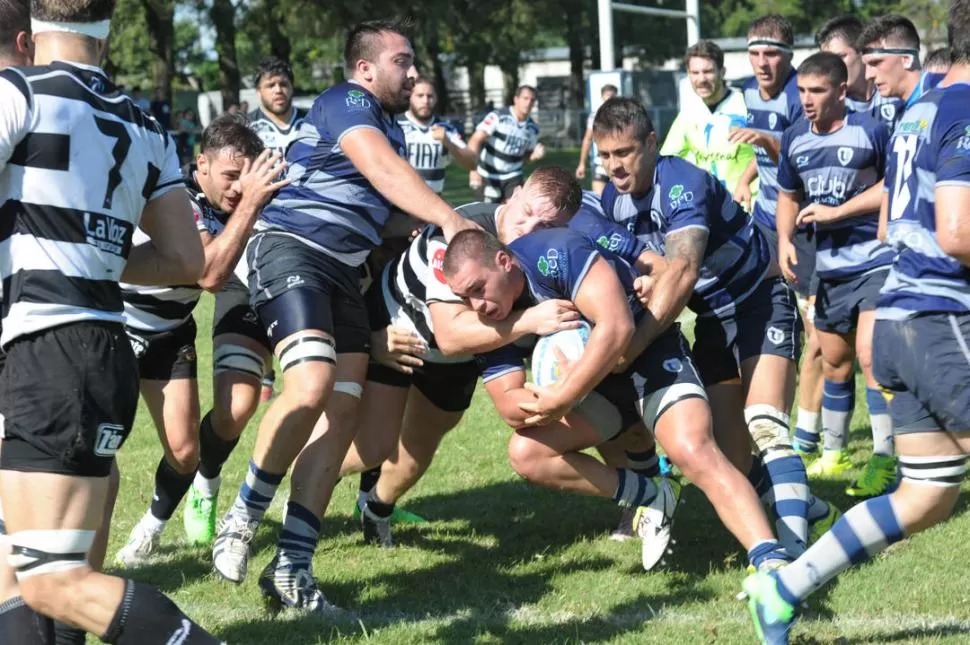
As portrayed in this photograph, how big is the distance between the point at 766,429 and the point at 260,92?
7.47 meters

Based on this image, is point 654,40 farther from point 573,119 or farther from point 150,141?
point 150,141

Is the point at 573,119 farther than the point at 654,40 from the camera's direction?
No

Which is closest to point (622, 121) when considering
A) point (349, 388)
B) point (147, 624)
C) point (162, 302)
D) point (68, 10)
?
point (349, 388)

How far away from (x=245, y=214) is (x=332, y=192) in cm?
87

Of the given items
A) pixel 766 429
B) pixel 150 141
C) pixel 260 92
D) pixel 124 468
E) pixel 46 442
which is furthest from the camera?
pixel 260 92

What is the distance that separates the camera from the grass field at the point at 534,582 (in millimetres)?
4617

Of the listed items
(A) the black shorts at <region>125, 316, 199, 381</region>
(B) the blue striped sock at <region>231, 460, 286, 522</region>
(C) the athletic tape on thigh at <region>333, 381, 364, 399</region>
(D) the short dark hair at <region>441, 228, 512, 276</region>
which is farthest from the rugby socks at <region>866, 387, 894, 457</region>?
(A) the black shorts at <region>125, 316, 199, 381</region>

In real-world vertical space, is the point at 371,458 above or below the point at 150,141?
below

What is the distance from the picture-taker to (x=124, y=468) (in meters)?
7.58

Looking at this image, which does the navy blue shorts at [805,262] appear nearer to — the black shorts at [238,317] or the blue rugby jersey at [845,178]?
the blue rugby jersey at [845,178]

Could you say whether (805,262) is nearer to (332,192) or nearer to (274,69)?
(332,192)

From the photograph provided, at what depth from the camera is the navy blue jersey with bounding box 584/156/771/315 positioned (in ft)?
17.5

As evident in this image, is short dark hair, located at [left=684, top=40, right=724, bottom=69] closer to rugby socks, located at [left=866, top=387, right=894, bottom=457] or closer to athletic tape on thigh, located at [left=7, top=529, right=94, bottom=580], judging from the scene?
rugby socks, located at [left=866, top=387, right=894, bottom=457]

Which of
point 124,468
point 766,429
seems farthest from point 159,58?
point 766,429
